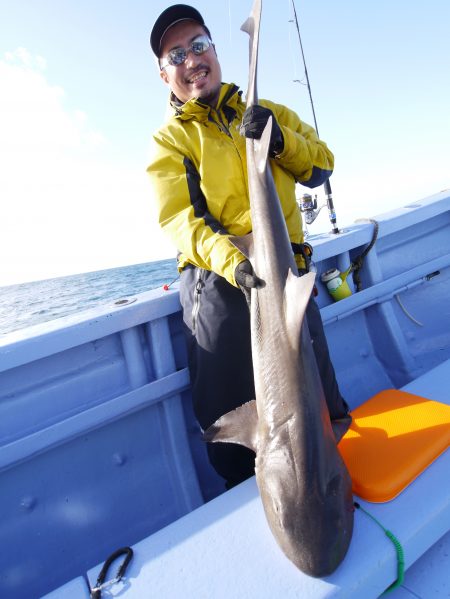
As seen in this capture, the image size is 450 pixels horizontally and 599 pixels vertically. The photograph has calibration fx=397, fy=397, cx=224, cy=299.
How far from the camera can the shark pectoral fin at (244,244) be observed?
238 centimetres

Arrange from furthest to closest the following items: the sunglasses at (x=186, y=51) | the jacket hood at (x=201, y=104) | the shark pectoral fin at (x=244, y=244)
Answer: the sunglasses at (x=186, y=51)
the jacket hood at (x=201, y=104)
the shark pectoral fin at (x=244, y=244)

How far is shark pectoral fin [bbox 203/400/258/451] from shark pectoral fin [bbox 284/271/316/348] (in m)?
0.51

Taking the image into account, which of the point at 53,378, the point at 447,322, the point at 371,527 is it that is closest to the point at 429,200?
the point at 447,322

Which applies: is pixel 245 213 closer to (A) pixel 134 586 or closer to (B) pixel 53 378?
(B) pixel 53 378

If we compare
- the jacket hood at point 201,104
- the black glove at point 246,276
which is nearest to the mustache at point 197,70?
the jacket hood at point 201,104

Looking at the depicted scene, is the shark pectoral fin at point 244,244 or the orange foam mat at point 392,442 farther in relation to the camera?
the shark pectoral fin at point 244,244

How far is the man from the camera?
265 centimetres

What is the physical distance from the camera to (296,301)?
6.72ft

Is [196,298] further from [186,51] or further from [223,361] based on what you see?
[186,51]

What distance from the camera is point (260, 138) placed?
260 centimetres

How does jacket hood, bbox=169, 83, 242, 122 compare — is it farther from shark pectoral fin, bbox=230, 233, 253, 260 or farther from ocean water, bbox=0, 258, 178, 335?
ocean water, bbox=0, 258, 178, 335

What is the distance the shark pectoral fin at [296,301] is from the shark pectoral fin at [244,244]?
36 cm

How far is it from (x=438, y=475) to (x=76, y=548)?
7.83 ft

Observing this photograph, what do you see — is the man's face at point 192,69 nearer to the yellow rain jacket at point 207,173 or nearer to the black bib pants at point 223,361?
the yellow rain jacket at point 207,173
